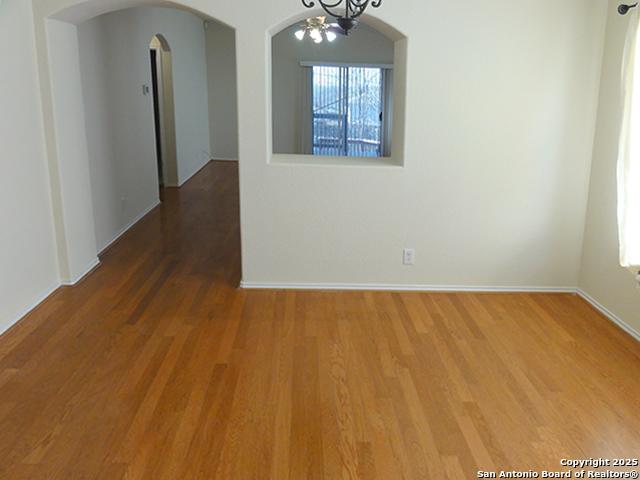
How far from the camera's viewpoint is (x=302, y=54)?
33.1 feet

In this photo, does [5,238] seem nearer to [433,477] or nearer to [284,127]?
[433,477]

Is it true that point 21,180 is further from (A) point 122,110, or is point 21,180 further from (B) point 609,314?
(B) point 609,314

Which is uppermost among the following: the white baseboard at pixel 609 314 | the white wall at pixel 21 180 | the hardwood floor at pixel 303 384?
the white wall at pixel 21 180

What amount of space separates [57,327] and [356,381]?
197 centimetres

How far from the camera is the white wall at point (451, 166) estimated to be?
3977 mm

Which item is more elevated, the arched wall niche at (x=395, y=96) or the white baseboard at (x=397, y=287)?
the arched wall niche at (x=395, y=96)

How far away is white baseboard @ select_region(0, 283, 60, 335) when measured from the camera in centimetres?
360

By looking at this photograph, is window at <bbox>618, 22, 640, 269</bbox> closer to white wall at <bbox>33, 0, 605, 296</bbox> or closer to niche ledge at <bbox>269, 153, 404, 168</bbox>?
white wall at <bbox>33, 0, 605, 296</bbox>

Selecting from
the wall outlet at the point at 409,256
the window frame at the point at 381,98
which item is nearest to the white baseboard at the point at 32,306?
the wall outlet at the point at 409,256

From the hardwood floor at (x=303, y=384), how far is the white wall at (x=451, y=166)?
285 millimetres

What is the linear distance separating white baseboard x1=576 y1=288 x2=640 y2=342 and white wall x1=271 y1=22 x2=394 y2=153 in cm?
676

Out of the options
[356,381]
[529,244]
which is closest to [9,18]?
[356,381]

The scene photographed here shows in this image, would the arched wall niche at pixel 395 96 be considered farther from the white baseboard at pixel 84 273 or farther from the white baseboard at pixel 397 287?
the white baseboard at pixel 84 273

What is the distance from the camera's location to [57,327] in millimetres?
3660
